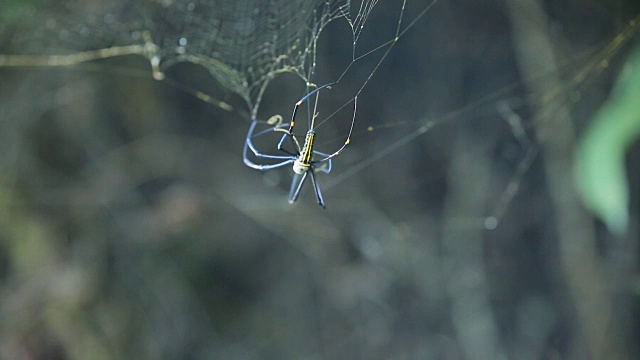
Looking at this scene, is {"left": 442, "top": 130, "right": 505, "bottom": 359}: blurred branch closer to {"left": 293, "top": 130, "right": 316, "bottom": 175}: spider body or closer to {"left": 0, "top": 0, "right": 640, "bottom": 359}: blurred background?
{"left": 0, "top": 0, "right": 640, "bottom": 359}: blurred background

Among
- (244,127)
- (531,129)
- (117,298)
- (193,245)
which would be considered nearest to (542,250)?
(531,129)

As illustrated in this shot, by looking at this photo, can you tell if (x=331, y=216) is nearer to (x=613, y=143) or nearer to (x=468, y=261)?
(x=468, y=261)

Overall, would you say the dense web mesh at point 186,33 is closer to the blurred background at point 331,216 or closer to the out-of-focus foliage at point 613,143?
the blurred background at point 331,216

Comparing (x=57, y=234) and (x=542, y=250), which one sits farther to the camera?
(x=57, y=234)

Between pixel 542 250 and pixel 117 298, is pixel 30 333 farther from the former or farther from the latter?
pixel 542 250

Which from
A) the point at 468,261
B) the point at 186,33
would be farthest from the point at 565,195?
the point at 186,33

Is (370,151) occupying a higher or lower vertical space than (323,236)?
higher

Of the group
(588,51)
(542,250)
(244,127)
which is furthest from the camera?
(244,127)

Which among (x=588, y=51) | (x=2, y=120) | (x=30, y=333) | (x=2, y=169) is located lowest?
(x=30, y=333)
